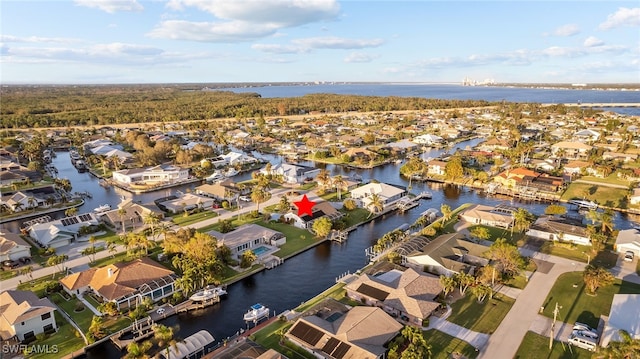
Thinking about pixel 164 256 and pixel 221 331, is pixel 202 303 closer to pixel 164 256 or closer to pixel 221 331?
pixel 221 331

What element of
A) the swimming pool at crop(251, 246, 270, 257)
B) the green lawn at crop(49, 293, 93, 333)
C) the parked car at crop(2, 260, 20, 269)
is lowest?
the green lawn at crop(49, 293, 93, 333)

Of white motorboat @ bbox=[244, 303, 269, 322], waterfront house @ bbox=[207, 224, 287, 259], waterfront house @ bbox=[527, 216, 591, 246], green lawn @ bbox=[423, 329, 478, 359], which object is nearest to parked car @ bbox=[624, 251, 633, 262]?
waterfront house @ bbox=[527, 216, 591, 246]

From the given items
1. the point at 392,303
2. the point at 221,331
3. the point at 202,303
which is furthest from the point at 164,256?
the point at 392,303

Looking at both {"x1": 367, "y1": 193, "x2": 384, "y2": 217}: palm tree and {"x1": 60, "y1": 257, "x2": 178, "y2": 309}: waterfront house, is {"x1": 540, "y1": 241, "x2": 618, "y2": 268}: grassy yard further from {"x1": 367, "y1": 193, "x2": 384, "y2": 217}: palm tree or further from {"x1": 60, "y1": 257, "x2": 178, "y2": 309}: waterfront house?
{"x1": 60, "y1": 257, "x2": 178, "y2": 309}: waterfront house

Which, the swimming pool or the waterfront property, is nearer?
the swimming pool

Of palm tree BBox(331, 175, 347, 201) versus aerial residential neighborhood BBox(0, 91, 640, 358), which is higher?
palm tree BBox(331, 175, 347, 201)
